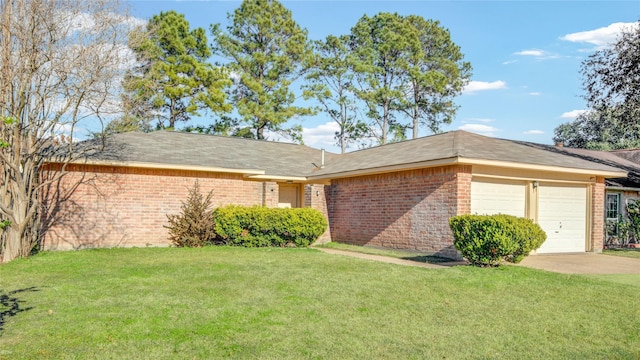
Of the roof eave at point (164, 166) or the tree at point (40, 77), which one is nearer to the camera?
the tree at point (40, 77)

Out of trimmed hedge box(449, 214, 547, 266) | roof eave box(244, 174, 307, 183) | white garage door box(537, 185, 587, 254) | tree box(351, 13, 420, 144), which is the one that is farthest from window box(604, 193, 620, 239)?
tree box(351, 13, 420, 144)

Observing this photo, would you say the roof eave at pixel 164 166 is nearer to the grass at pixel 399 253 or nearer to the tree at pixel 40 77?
the tree at pixel 40 77

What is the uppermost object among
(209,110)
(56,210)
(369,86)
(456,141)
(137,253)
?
(369,86)

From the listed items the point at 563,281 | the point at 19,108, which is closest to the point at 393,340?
the point at 563,281

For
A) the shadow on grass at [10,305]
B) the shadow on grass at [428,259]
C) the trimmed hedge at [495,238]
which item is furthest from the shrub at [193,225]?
the trimmed hedge at [495,238]

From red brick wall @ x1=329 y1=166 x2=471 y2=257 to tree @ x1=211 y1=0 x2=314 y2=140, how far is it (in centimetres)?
1534

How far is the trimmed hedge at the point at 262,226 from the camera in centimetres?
1481

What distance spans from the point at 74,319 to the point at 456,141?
454 inches

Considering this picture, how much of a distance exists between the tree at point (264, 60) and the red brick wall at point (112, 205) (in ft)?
54.0

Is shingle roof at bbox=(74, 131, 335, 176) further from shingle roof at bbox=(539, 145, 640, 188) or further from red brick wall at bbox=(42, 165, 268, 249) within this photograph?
shingle roof at bbox=(539, 145, 640, 188)

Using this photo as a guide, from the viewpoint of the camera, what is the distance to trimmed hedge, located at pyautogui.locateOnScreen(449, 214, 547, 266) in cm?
951

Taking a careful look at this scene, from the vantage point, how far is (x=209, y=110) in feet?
101

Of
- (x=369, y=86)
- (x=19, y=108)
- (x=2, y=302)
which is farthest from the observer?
(x=369, y=86)

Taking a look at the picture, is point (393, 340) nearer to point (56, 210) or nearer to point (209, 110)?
point (56, 210)
